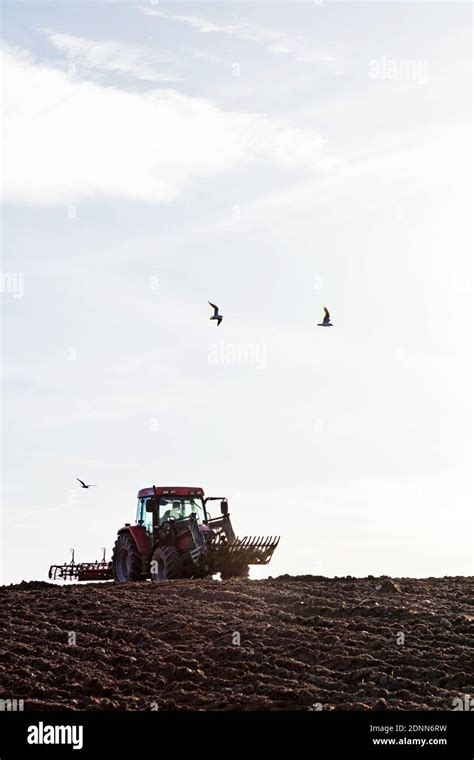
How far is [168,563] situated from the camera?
2692cm

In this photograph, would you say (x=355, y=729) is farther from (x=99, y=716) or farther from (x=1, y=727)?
(x=1, y=727)

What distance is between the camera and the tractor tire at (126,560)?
94.0 ft

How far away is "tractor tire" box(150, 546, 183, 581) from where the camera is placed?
1060 inches

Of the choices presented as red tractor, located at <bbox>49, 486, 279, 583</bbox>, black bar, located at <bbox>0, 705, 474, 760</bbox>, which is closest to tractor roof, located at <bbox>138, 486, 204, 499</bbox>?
red tractor, located at <bbox>49, 486, 279, 583</bbox>

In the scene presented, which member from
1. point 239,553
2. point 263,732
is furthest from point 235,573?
point 263,732

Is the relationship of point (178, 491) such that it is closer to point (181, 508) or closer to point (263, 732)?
point (181, 508)

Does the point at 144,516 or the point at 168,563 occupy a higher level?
the point at 144,516

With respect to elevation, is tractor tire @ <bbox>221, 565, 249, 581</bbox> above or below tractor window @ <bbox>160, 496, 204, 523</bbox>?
below

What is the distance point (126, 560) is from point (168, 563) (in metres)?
3.34

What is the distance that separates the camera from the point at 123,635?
1981 cm

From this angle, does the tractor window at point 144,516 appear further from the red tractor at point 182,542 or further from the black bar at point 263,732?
the black bar at point 263,732

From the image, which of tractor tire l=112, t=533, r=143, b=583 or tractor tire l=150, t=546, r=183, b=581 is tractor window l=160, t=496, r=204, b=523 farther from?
tractor tire l=112, t=533, r=143, b=583

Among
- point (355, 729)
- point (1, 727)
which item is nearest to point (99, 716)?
point (1, 727)

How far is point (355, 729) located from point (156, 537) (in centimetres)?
1468
